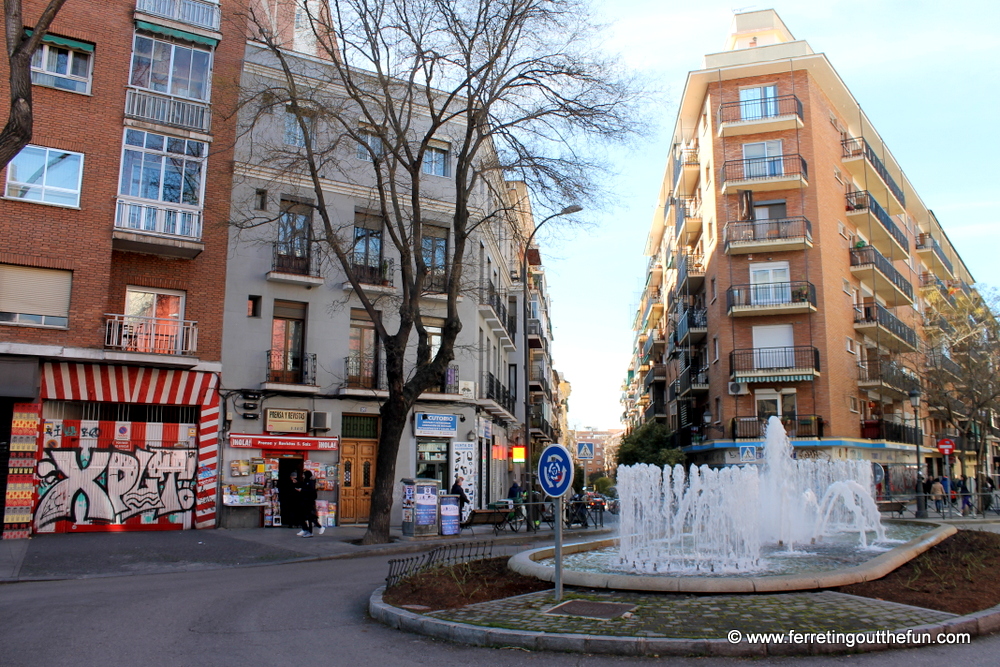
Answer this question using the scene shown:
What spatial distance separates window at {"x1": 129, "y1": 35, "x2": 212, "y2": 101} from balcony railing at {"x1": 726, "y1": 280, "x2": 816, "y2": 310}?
23413mm

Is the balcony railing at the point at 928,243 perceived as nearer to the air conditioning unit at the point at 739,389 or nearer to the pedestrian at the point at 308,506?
the air conditioning unit at the point at 739,389

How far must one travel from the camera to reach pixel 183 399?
22016 millimetres

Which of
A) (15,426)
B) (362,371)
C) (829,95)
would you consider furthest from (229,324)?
(829,95)

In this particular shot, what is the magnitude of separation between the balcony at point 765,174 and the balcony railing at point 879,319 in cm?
780

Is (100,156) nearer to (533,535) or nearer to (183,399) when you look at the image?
(183,399)

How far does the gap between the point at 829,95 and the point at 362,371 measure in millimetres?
28402

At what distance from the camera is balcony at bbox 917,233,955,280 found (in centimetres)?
5659

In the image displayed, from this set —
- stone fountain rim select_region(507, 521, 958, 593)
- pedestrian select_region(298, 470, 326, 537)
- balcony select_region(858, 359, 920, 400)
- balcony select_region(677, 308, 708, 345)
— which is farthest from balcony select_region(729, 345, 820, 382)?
stone fountain rim select_region(507, 521, 958, 593)

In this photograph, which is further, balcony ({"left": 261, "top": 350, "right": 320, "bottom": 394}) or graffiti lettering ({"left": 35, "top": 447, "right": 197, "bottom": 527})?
balcony ({"left": 261, "top": 350, "right": 320, "bottom": 394})

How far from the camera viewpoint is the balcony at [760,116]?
117 ft

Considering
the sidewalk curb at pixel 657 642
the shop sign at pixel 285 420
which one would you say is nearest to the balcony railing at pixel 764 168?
the shop sign at pixel 285 420

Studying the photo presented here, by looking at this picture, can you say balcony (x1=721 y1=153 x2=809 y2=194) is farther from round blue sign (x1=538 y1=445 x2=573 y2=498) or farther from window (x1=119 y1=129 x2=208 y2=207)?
round blue sign (x1=538 y1=445 x2=573 y2=498)

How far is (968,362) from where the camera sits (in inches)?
1449

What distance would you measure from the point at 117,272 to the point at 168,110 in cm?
496
